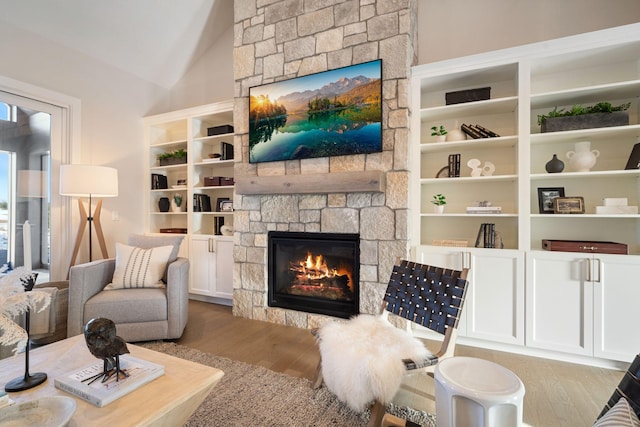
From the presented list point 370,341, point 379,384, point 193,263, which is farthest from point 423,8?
point 193,263

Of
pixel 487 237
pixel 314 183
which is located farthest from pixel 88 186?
pixel 487 237

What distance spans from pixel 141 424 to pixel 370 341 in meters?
1.05

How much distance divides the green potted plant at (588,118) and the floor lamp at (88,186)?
4058 millimetres

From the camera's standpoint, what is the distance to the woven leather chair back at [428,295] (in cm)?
167

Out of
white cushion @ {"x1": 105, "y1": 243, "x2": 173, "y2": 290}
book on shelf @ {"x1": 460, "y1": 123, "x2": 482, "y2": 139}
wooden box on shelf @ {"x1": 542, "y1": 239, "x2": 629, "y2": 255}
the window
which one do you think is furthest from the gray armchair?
wooden box on shelf @ {"x1": 542, "y1": 239, "x2": 629, "y2": 255}

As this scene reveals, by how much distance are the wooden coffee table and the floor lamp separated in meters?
1.93

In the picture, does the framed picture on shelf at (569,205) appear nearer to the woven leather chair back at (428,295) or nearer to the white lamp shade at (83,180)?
the woven leather chair back at (428,295)

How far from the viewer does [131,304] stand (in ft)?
7.89

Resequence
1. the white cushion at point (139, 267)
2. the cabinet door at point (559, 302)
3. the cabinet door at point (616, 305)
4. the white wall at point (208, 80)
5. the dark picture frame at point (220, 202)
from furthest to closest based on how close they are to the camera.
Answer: the white wall at point (208, 80) → the dark picture frame at point (220, 202) → the white cushion at point (139, 267) → the cabinet door at point (559, 302) → the cabinet door at point (616, 305)

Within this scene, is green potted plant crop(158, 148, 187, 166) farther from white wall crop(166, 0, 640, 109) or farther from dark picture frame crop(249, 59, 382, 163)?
white wall crop(166, 0, 640, 109)

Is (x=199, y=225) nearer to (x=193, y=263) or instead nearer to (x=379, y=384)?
(x=193, y=263)

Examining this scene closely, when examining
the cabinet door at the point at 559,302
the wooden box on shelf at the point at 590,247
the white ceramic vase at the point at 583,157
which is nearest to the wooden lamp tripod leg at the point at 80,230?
the cabinet door at the point at 559,302

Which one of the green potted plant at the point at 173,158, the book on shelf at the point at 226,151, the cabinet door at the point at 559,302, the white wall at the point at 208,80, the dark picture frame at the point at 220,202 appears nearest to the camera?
the cabinet door at the point at 559,302

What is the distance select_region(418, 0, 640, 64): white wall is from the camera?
2.55 metres
